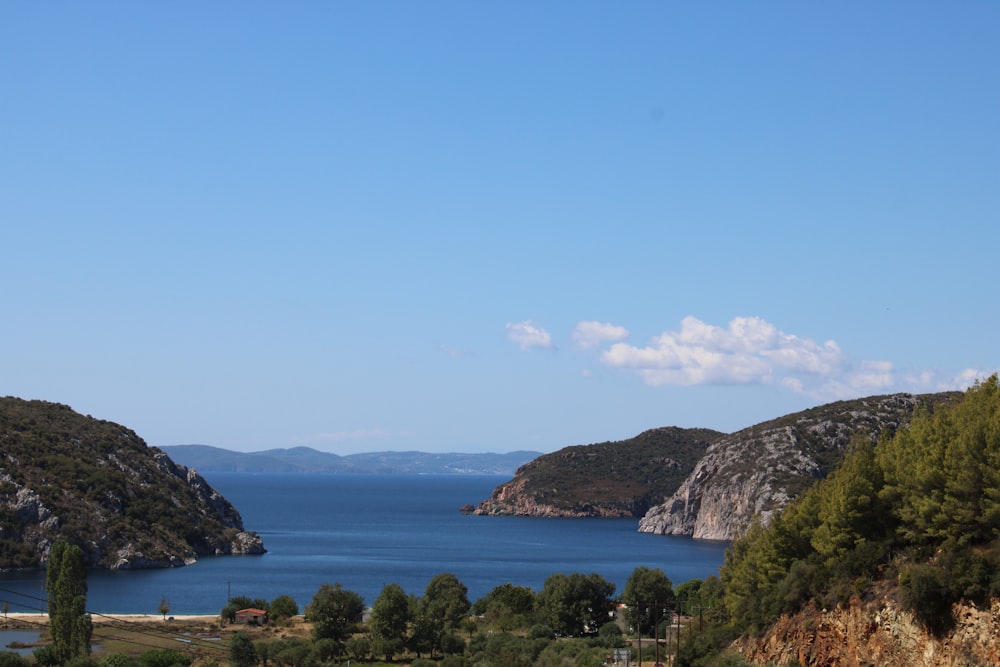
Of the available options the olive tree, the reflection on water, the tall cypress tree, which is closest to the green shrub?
the tall cypress tree

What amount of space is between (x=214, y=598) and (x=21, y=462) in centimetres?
5176

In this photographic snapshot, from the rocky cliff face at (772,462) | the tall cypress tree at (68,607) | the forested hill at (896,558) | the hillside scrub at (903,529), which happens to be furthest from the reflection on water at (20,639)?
Result: the rocky cliff face at (772,462)

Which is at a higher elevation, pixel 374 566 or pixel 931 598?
pixel 931 598

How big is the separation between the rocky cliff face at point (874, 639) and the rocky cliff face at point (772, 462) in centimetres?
11774

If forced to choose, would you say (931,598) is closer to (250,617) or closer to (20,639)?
(250,617)

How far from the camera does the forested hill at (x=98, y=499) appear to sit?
5251 inches

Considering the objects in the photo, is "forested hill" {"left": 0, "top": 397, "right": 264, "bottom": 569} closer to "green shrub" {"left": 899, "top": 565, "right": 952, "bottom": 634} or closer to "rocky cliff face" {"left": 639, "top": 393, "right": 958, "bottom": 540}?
"rocky cliff face" {"left": 639, "top": 393, "right": 958, "bottom": 540}

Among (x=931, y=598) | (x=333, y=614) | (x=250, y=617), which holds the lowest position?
(x=250, y=617)

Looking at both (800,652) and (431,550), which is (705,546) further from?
(800,652)

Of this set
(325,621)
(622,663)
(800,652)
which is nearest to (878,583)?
(800,652)

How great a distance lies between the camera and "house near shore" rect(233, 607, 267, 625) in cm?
8994

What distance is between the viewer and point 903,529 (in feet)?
153

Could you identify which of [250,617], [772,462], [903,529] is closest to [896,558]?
[903,529]

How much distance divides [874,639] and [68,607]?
47771 millimetres
